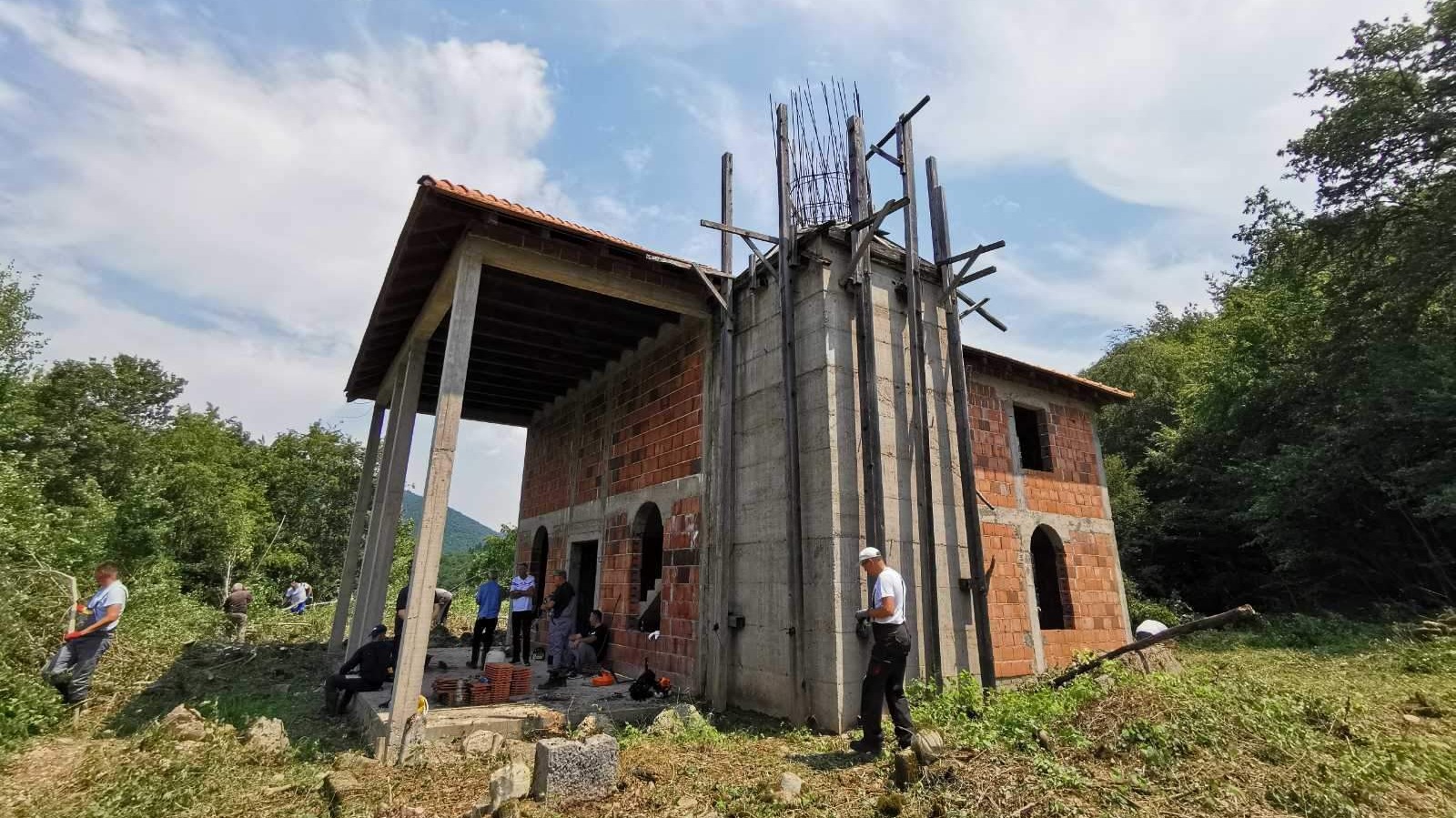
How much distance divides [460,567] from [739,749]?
1524 inches

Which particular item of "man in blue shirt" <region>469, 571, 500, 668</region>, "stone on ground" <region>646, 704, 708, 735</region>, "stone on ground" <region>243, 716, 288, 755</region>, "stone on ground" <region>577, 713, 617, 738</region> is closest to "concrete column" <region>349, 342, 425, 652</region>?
"man in blue shirt" <region>469, 571, 500, 668</region>

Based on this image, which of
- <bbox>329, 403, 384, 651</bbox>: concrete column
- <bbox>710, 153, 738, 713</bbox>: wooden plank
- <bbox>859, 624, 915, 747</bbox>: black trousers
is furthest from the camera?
<bbox>329, 403, 384, 651</bbox>: concrete column

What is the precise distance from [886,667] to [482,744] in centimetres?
376

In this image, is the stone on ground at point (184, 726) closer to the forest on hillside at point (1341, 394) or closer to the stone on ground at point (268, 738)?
the stone on ground at point (268, 738)

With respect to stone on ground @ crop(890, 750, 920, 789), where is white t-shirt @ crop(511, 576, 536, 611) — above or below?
above

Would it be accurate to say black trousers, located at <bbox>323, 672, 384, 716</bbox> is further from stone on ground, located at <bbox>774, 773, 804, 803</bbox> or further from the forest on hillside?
the forest on hillside

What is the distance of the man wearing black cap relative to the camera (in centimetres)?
764

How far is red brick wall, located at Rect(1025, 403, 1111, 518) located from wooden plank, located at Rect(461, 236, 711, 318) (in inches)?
228

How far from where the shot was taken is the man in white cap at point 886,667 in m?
5.29

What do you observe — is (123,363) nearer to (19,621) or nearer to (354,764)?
(19,621)

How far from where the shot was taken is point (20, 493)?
9.80 metres

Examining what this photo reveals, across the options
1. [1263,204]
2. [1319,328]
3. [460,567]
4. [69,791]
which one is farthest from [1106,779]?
[460,567]

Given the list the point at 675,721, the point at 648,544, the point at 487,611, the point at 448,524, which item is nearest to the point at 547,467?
the point at 648,544

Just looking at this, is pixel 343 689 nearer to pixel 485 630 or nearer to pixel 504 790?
pixel 485 630
